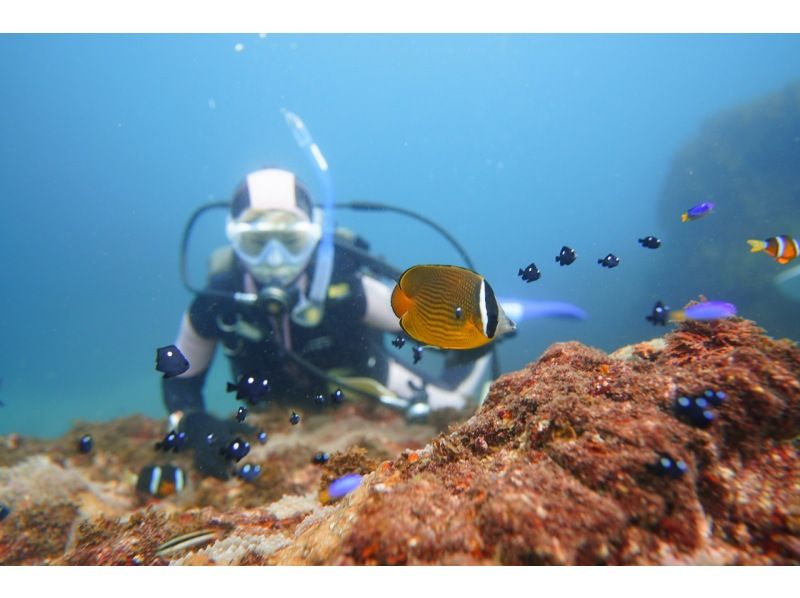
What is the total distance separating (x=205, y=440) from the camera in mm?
4801

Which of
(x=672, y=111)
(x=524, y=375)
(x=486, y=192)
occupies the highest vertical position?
(x=486, y=192)

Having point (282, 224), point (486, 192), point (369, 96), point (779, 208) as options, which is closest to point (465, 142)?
point (486, 192)

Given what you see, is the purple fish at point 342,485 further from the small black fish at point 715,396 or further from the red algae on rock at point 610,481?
the small black fish at point 715,396

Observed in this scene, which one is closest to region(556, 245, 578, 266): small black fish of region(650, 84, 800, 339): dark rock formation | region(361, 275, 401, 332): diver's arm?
region(361, 275, 401, 332): diver's arm

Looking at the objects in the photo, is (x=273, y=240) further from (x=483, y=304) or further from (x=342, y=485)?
(x=483, y=304)

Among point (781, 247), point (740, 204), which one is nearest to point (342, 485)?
point (781, 247)

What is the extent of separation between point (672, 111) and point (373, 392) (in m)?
102

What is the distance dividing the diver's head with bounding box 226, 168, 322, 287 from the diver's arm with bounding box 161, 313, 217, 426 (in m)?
1.36

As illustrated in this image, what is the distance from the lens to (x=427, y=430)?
664 cm

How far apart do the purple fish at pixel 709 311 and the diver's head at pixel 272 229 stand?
5383mm

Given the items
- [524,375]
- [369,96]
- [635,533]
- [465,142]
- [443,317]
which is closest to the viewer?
[635,533]

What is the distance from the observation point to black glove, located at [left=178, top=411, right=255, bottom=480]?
4.94m

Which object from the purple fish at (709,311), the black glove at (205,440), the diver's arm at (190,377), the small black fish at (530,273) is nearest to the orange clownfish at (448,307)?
the small black fish at (530,273)
